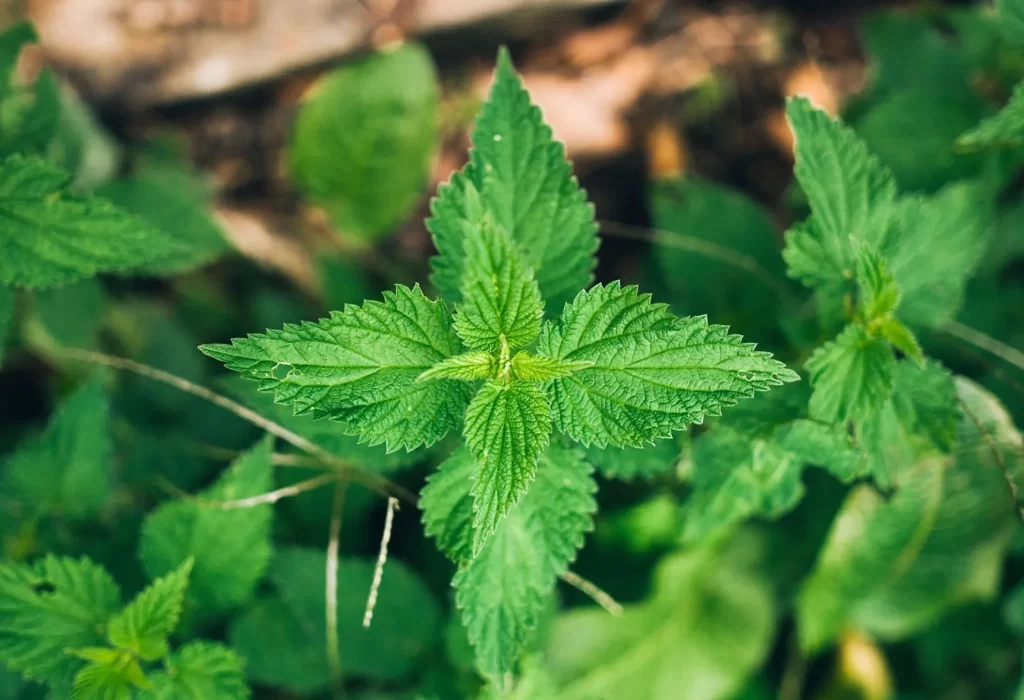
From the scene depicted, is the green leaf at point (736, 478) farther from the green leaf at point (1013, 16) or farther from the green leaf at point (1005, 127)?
the green leaf at point (1013, 16)

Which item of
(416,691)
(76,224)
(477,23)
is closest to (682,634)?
(416,691)

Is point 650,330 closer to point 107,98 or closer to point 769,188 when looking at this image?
point 769,188

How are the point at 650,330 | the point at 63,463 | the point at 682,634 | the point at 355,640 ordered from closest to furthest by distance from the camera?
the point at 650,330
the point at 63,463
the point at 355,640
the point at 682,634

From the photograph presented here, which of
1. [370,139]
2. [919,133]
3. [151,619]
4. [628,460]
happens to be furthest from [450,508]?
[919,133]

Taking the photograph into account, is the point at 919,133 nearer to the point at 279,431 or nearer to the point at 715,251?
the point at 715,251

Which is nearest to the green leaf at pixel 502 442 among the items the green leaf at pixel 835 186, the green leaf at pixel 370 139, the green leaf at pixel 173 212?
the green leaf at pixel 835 186
